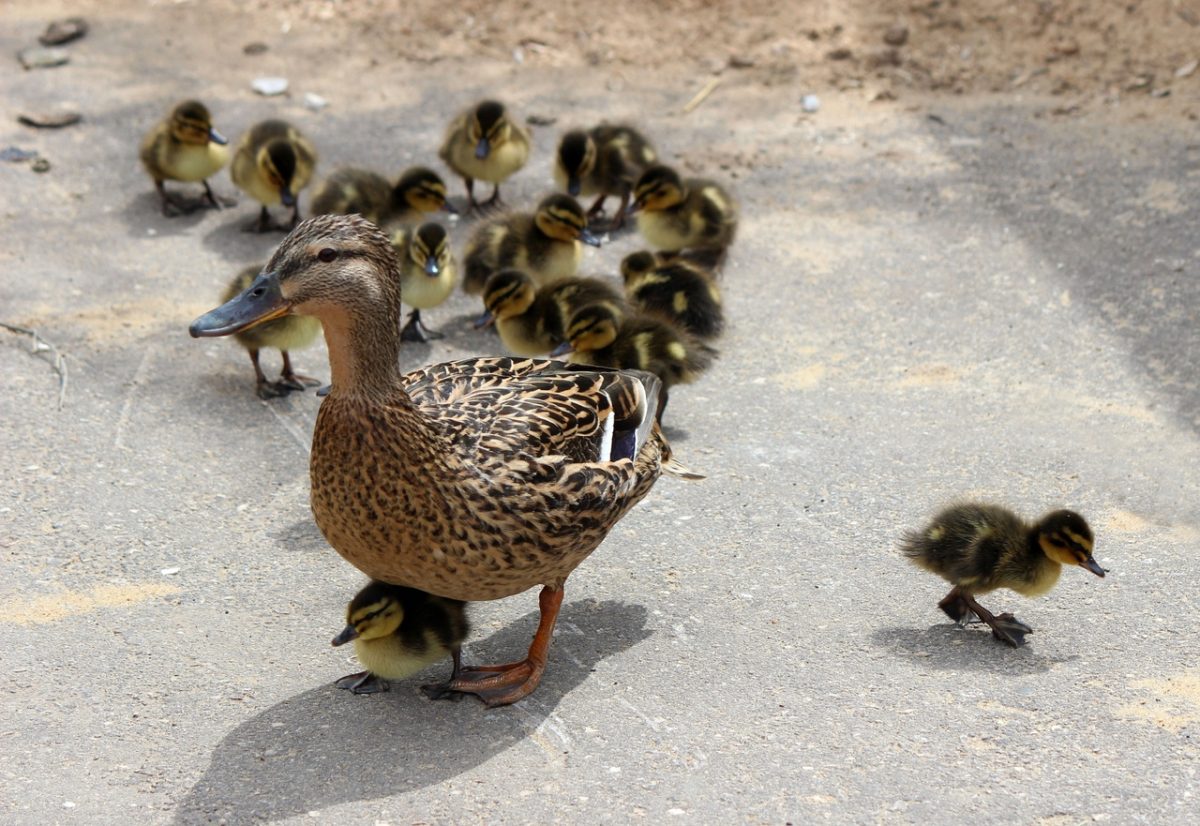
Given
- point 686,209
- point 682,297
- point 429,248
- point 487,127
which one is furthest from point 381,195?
point 682,297

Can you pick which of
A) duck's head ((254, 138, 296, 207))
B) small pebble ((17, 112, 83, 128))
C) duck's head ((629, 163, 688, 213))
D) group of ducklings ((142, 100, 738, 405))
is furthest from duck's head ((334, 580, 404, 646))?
small pebble ((17, 112, 83, 128))

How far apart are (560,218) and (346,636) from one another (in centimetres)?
317

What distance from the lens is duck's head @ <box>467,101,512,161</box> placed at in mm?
7137

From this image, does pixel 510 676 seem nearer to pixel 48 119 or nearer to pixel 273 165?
pixel 273 165

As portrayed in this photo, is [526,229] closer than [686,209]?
Yes

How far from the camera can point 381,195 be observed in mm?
7035

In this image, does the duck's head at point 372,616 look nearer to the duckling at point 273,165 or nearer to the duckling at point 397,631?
the duckling at point 397,631

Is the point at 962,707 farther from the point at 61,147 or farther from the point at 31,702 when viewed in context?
the point at 61,147

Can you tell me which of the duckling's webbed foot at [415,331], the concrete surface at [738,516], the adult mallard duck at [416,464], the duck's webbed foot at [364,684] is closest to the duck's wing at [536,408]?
the adult mallard duck at [416,464]

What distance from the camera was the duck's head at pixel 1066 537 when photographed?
4.17m

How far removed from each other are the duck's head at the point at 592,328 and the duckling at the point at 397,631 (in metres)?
1.83

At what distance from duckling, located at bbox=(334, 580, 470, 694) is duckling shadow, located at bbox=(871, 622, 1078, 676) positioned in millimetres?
1314

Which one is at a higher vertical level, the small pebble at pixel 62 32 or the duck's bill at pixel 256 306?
the duck's bill at pixel 256 306

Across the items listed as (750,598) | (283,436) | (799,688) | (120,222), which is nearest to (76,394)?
(283,436)
